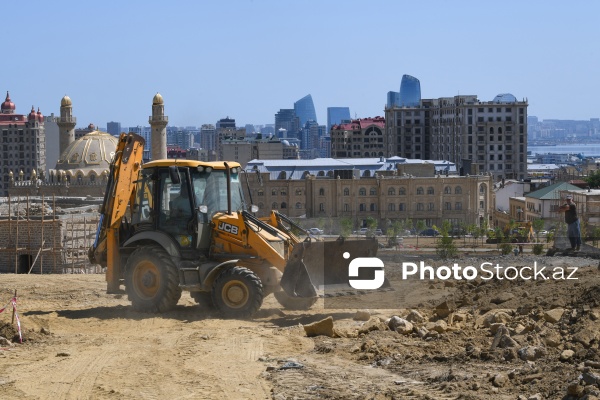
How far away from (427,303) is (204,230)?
12.4 ft

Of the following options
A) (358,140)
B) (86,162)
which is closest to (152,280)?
(86,162)

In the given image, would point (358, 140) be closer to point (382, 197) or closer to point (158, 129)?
point (382, 197)

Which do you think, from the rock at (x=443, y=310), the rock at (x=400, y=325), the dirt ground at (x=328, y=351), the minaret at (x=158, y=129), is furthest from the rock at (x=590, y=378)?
the minaret at (x=158, y=129)

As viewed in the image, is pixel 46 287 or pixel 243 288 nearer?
pixel 243 288

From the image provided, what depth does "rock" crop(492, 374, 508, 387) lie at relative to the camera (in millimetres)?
11281

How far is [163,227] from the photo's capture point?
16906 mm

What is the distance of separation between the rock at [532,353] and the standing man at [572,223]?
32.0 ft

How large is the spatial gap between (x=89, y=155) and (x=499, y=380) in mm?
66801

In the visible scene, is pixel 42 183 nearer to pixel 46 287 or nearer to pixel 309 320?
pixel 46 287

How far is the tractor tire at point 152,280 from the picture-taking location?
16766 millimetres

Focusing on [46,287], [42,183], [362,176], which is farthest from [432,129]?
[46,287]

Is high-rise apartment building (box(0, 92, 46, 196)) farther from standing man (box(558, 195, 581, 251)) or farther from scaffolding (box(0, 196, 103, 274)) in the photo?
standing man (box(558, 195, 581, 251))

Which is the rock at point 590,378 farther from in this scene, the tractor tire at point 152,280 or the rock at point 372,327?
the tractor tire at point 152,280

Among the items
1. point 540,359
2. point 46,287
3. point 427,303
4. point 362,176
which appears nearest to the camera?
point 540,359
